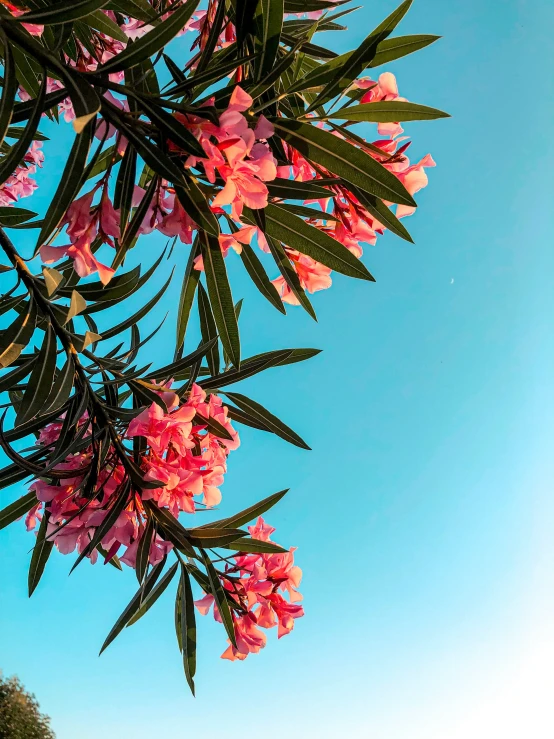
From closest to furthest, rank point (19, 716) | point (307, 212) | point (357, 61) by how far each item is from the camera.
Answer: point (357, 61), point (307, 212), point (19, 716)

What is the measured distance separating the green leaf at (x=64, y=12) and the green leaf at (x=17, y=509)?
108 centimetres

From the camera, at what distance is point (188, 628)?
1.47m

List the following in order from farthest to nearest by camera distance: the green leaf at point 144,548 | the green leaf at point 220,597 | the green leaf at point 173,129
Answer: the green leaf at point 220,597
the green leaf at point 144,548
the green leaf at point 173,129

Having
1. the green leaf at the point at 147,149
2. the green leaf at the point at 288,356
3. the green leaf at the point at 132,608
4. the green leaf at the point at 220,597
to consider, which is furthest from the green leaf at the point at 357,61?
the green leaf at the point at 132,608

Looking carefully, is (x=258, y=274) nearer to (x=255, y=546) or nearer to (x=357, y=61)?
(x=357, y=61)

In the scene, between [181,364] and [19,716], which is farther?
[19,716]

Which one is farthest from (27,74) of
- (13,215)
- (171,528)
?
(171,528)

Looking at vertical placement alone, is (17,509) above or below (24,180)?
below

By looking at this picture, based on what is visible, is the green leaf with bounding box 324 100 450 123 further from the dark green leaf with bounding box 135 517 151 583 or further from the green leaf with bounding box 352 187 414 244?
the dark green leaf with bounding box 135 517 151 583

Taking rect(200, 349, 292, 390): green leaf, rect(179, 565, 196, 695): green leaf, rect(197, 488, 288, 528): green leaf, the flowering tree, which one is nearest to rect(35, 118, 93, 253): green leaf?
the flowering tree

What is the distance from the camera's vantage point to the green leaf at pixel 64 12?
83 cm

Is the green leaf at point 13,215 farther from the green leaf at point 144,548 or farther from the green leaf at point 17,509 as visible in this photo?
the green leaf at point 144,548

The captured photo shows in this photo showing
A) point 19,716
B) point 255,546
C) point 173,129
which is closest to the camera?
point 173,129

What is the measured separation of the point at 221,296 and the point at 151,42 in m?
0.50
